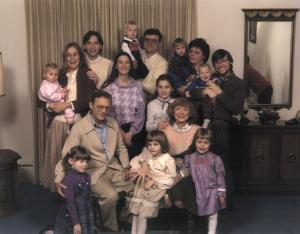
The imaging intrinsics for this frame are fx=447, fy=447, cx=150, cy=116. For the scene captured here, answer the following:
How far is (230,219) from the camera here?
3.68 metres

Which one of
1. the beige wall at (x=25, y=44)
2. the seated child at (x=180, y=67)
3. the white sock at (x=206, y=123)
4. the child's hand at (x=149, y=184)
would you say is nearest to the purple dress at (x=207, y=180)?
the child's hand at (x=149, y=184)

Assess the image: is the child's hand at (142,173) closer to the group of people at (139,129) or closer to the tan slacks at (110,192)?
the group of people at (139,129)

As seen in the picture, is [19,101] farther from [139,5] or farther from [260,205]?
[260,205]

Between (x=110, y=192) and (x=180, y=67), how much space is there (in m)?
1.34

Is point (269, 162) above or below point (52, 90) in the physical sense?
below

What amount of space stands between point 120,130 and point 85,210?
0.83 meters

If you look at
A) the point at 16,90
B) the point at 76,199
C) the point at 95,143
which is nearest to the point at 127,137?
the point at 95,143

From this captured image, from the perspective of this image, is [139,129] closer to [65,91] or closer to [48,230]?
[65,91]

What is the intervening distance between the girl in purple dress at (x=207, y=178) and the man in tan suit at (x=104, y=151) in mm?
490

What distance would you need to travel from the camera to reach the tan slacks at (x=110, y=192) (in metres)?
3.15

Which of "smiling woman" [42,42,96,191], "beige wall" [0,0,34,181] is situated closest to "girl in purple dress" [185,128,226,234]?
"smiling woman" [42,42,96,191]

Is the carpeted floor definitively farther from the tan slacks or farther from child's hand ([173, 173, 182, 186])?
child's hand ([173, 173, 182, 186])

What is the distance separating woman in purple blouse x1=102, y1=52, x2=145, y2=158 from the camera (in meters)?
3.63

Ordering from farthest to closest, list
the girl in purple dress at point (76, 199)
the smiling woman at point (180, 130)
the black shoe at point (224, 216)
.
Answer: the black shoe at point (224, 216)
the smiling woman at point (180, 130)
the girl in purple dress at point (76, 199)
